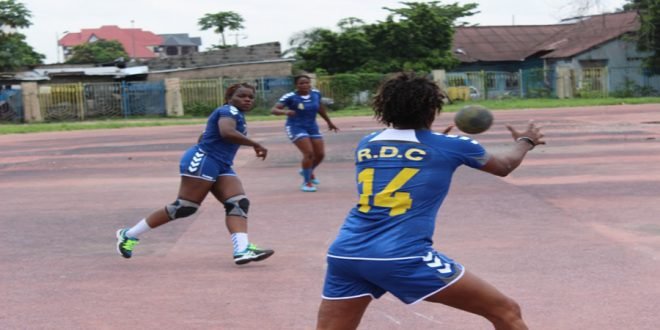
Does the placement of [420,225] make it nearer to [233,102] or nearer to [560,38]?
[233,102]

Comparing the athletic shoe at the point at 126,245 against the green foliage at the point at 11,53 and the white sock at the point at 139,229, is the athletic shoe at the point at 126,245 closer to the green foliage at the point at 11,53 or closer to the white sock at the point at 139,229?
the white sock at the point at 139,229

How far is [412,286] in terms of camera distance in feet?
12.8

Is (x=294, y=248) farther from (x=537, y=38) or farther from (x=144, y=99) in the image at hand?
(x=537, y=38)

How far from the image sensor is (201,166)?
7.58m

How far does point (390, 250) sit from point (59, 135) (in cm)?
2850

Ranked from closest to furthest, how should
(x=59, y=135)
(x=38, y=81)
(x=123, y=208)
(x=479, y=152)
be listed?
(x=479, y=152) → (x=123, y=208) → (x=59, y=135) → (x=38, y=81)

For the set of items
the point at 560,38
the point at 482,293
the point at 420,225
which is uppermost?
the point at 560,38

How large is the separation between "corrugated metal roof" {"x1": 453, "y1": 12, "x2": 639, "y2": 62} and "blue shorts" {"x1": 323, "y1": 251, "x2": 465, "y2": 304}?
50.2m

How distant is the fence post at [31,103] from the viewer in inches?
1626

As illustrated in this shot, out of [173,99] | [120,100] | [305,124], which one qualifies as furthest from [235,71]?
[305,124]

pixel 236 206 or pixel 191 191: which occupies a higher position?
pixel 191 191

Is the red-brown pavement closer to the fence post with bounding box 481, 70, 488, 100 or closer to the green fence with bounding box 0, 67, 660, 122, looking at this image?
the green fence with bounding box 0, 67, 660, 122

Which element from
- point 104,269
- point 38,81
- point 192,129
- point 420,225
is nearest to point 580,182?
point 104,269

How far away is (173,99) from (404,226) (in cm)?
4019
